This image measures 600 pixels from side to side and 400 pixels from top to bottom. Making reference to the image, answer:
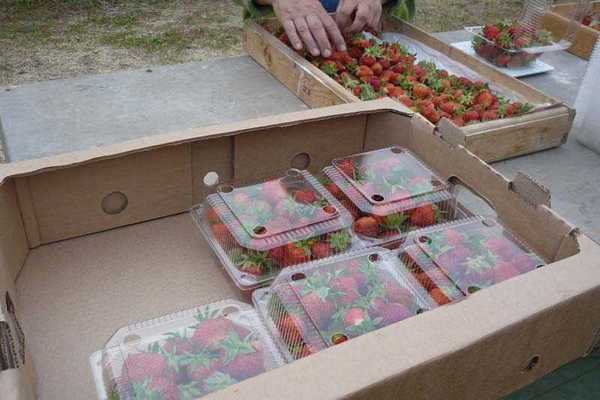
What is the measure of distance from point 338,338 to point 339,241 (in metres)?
0.25

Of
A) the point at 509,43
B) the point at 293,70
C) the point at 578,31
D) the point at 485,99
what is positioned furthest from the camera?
the point at 578,31

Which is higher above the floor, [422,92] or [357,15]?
[357,15]

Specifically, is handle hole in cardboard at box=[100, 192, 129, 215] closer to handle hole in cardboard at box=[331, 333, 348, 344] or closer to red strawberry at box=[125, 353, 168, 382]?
red strawberry at box=[125, 353, 168, 382]

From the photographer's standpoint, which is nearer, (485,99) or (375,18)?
(485,99)

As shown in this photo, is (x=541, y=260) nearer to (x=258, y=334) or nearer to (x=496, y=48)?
(x=258, y=334)

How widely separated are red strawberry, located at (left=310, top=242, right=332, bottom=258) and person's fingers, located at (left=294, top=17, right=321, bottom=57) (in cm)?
89

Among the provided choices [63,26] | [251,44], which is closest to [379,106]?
[251,44]

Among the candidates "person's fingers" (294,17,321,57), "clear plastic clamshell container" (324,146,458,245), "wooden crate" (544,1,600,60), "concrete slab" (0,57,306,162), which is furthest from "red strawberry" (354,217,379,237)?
"wooden crate" (544,1,600,60)

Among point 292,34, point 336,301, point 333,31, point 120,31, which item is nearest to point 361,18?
point 333,31

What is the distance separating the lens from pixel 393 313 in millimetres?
852

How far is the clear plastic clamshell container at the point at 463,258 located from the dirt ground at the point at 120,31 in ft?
10.5

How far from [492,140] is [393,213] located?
1.69ft

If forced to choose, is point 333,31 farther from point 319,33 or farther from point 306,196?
point 306,196

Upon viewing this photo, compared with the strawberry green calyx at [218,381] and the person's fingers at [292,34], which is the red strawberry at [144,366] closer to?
the strawberry green calyx at [218,381]
